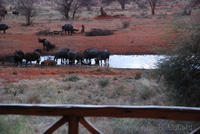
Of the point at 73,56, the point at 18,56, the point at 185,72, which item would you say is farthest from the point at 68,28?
the point at 185,72

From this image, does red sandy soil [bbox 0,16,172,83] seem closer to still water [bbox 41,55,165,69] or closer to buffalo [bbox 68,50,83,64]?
still water [bbox 41,55,165,69]

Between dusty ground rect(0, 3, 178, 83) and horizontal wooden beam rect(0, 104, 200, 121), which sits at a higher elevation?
horizontal wooden beam rect(0, 104, 200, 121)

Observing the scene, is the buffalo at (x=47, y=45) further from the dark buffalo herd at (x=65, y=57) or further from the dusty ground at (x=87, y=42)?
the dark buffalo herd at (x=65, y=57)

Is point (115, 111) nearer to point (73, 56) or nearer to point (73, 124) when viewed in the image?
point (73, 124)

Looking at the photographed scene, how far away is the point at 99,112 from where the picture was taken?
3.36 meters

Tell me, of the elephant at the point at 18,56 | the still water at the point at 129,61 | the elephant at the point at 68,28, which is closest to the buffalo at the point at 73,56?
the still water at the point at 129,61

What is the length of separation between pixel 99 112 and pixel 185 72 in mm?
5058

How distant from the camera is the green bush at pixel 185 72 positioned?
25.8ft

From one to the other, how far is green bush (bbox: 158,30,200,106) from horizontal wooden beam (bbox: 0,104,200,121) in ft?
15.3

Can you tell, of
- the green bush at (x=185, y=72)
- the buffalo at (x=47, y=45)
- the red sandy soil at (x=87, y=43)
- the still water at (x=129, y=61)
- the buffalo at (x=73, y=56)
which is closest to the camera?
the green bush at (x=185, y=72)

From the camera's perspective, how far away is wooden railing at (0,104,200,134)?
3.26 meters

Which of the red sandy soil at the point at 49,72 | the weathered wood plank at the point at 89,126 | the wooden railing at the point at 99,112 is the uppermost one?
the wooden railing at the point at 99,112

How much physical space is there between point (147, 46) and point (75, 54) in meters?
6.81

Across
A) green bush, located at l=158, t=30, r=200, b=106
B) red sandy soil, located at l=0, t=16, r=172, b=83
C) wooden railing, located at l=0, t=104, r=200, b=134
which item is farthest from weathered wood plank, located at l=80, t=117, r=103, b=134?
red sandy soil, located at l=0, t=16, r=172, b=83
